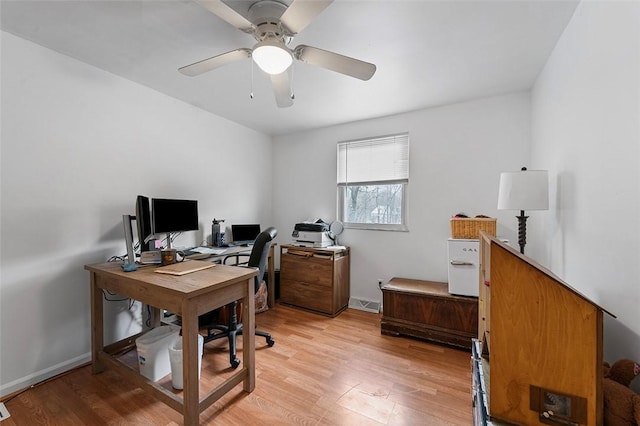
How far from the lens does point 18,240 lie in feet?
5.90

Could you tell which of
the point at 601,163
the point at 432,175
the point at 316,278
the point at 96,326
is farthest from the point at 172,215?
the point at 601,163

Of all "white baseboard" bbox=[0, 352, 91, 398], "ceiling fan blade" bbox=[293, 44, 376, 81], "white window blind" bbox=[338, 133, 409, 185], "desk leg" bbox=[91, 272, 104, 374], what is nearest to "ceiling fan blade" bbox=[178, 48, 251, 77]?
"ceiling fan blade" bbox=[293, 44, 376, 81]

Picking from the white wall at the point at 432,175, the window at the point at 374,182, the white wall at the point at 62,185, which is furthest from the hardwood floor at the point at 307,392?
the window at the point at 374,182

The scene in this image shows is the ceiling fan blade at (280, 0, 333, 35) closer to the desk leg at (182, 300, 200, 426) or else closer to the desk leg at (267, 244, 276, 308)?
the desk leg at (182, 300, 200, 426)

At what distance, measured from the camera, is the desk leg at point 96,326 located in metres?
1.95

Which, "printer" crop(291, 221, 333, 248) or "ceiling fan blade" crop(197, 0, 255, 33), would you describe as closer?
"ceiling fan blade" crop(197, 0, 255, 33)

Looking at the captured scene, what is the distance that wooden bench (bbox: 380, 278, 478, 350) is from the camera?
2.35 metres

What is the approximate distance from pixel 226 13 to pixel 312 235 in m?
2.42

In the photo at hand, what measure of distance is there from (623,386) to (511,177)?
1.21 m

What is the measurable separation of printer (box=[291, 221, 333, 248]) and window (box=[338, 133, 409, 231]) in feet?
1.22

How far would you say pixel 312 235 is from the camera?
3285mm

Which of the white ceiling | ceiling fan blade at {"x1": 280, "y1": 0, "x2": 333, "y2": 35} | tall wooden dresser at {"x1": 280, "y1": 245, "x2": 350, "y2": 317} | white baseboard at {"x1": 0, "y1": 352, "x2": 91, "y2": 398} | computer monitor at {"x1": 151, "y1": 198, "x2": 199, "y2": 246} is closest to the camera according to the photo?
ceiling fan blade at {"x1": 280, "y1": 0, "x2": 333, "y2": 35}

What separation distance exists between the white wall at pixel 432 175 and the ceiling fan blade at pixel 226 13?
7.29 ft

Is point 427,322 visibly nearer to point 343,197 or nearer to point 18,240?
point 343,197
